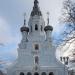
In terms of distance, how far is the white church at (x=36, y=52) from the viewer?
63.7 metres

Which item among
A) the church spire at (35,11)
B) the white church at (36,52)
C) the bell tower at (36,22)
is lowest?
the white church at (36,52)

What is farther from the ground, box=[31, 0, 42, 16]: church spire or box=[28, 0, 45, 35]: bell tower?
box=[31, 0, 42, 16]: church spire

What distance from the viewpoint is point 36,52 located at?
66.6 m

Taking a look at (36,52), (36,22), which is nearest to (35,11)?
(36,22)

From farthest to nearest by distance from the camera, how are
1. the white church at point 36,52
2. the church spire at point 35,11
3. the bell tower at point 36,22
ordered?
the church spire at point 35,11 → the bell tower at point 36,22 → the white church at point 36,52

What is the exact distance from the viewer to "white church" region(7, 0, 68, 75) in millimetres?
63719

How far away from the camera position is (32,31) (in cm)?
6994

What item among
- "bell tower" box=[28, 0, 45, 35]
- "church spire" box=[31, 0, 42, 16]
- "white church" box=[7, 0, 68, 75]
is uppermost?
"church spire" box=[31, 0, 42, 16]

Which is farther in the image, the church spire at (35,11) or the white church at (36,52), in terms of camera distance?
the church spire at (35,11)

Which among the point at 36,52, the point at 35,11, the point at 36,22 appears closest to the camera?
the point at 36,52

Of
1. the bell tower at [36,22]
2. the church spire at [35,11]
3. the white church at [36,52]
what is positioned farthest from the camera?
the church spire at [35,11]

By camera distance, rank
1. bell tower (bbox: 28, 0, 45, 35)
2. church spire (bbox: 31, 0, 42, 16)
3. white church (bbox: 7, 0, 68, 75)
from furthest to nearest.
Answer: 1. church spire (bbox: 31, 0, 42, 16)
2. bell tower (bbox: 28, 0, 45, 35)
3. white church (bbox: 7, 0, 68, 75)

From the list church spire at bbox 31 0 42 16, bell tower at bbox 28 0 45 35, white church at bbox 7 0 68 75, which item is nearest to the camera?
white church at bbox 7 0 68 75

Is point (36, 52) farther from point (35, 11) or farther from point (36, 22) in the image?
point (35, 11)
